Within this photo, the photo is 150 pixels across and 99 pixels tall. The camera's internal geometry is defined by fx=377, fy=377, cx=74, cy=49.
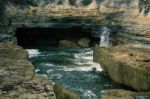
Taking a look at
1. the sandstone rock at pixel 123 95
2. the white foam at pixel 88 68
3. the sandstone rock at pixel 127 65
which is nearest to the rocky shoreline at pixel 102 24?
the sandstone rock at pixel 127 65

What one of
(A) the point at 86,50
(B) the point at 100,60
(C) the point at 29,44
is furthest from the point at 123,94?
(C) the point at 29,44

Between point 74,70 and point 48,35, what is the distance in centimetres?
1511

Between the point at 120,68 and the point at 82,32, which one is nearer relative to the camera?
the point at 120,68

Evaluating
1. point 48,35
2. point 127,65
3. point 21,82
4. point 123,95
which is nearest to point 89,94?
point 127,65

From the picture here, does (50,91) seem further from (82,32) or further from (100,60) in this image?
(82,32)

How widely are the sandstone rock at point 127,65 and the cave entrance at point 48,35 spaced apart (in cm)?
1383

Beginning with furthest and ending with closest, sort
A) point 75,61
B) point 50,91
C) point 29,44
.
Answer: point 29,44, point 75,61, point 50,91

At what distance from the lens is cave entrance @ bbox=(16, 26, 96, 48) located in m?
40.3

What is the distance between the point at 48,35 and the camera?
4159 cm

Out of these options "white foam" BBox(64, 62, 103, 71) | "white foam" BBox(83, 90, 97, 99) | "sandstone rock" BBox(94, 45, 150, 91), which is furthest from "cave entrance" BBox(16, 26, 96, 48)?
"white foam" BBox(83, 90, 97, 99)

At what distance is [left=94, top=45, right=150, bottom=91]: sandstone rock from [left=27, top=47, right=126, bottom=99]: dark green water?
0.68m

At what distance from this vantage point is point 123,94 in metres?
17.0

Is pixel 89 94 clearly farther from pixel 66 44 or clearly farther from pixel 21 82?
pixel 66 44

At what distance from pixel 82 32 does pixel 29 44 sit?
583 cm
